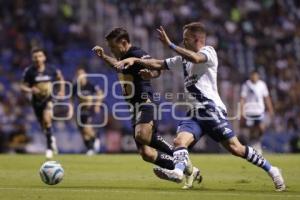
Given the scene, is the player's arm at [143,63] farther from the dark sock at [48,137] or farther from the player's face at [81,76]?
the player's face at [81,76]

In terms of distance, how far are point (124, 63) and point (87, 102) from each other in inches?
521

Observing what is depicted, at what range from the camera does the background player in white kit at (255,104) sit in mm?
25016

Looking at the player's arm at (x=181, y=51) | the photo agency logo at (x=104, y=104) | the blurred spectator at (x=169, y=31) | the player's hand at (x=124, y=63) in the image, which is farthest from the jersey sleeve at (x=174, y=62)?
the blurred spectator at (x=169, y=31)

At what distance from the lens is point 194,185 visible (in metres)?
13.7

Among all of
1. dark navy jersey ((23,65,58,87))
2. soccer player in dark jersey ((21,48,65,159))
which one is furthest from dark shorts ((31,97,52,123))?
dark navy jersey ((23,65,58,87))

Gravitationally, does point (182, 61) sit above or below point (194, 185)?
above

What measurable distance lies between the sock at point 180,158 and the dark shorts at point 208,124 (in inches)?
14.6

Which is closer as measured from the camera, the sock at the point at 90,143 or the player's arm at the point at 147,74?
the player's arm at the point at 147,74

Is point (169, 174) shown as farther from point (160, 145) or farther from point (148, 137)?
point (160, 145)

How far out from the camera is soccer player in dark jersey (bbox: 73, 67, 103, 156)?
82.4ft

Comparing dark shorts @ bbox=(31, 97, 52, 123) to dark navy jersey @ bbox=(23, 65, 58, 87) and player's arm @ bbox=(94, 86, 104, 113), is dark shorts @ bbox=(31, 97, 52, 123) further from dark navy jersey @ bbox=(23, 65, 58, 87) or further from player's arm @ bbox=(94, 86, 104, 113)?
player's arm @ bbox=(94, 86, 104, 113)

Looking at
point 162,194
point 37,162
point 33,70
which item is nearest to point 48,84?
point 33,70

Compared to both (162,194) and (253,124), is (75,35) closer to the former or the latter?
(253,124)

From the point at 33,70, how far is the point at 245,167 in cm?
672
